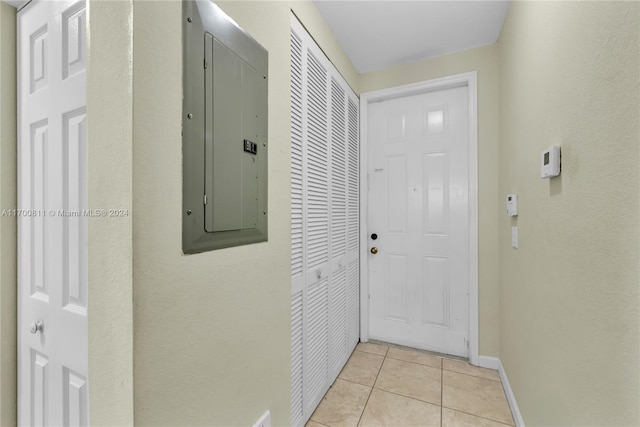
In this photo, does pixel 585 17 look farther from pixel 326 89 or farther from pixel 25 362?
pixel 25 362

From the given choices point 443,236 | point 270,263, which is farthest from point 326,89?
point 443,236

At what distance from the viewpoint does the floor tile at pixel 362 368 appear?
206cm

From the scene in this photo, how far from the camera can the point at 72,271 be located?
917 mm

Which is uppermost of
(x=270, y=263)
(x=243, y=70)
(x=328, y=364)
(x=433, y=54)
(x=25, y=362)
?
(x=433, y=54)

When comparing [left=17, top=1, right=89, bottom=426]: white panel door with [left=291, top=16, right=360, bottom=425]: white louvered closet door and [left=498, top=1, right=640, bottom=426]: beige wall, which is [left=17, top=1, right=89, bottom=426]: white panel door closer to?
[left=291, top=16, right=360, bottom=425]: white louvered closet door

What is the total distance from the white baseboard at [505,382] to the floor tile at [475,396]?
4cm

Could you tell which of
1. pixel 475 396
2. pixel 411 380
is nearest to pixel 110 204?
pixel 411 380

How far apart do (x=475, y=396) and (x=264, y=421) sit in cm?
147

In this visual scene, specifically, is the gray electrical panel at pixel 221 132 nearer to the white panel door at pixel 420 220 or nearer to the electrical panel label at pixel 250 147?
the electrical panel label at pixel 250 147

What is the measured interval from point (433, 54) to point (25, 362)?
123 inches

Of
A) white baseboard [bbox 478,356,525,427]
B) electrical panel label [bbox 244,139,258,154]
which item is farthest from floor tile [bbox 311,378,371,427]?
electrical panel label [bbox 244,139,258,154]

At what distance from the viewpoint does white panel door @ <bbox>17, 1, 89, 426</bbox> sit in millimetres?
901

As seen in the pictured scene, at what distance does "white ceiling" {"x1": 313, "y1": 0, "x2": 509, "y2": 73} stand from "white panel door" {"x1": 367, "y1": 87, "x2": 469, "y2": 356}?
0.37 meters

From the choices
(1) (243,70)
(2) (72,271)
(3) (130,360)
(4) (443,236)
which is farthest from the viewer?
(4) (443,236)
